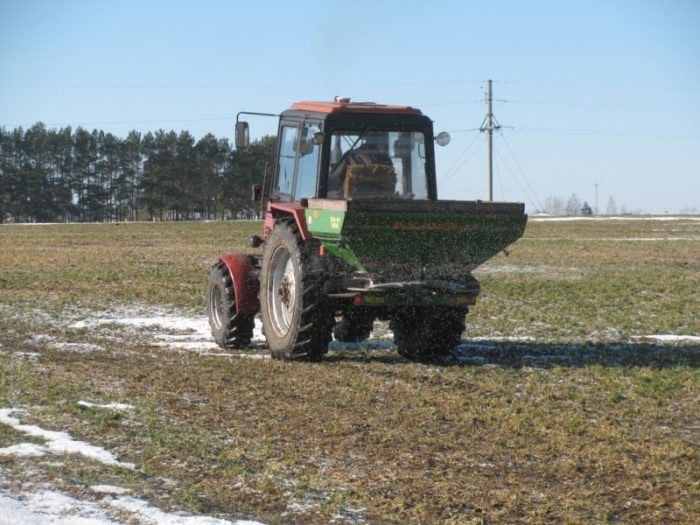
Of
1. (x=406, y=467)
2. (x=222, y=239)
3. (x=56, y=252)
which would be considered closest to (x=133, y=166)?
(x=222, y=239)

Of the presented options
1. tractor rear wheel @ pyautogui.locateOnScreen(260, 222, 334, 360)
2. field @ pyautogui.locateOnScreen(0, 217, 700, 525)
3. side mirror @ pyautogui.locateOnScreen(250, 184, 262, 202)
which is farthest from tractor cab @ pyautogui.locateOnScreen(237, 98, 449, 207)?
field @ pyautogui.locateOnScreen(0, 217, 700, 525)

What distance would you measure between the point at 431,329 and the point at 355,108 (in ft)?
8.86

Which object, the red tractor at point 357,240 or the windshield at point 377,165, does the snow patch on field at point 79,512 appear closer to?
the red tractor at point 357,240

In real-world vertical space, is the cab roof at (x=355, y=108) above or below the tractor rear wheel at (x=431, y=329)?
above

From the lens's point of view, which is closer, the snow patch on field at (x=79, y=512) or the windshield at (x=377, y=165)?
the snow patch on field at (x=79, y=512)

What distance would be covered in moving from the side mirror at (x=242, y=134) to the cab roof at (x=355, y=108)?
74 cm

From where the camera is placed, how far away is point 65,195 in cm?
10819

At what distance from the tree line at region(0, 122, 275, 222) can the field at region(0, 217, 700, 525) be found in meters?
85.7

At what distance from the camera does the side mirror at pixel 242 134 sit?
39.8 feet

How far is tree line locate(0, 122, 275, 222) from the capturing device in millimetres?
105125

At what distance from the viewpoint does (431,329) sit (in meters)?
12.2

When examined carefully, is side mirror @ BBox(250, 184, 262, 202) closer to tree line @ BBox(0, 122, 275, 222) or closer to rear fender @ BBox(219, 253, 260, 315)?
rear fender @ BBox(219, 253, 260, 315)

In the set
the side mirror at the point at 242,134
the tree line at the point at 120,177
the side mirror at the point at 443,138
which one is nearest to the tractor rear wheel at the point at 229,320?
the side mirror at the point at 242,134

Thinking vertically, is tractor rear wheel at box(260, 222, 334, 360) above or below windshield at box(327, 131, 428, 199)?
below
